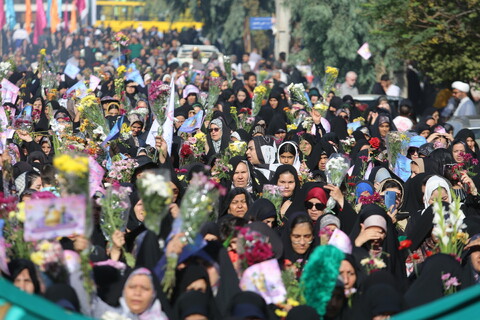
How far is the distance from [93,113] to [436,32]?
732 centimetres

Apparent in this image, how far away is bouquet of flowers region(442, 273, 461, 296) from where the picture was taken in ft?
22.8

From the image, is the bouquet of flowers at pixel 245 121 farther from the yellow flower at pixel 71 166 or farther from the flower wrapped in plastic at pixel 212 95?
the yellow flower at pixel 71 166

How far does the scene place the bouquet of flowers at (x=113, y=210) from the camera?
24.8 feet

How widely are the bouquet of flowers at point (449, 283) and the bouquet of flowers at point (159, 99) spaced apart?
5524 millimetres

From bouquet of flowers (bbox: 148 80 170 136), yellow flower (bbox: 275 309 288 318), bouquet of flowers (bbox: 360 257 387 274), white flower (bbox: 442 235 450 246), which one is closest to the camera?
yellow flower (bbox: 275 309 288 318)

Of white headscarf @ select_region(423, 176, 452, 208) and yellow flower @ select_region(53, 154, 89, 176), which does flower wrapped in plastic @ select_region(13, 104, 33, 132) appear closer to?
white headscarf @ select_region(423, 176, 452, 208)

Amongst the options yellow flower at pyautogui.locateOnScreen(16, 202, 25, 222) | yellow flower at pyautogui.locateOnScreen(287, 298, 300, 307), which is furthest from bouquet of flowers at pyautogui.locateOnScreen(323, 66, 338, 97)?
yellow flower at pyautogui.locateOnScreen(287, 298, 300, 307)

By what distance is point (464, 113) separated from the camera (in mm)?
17891

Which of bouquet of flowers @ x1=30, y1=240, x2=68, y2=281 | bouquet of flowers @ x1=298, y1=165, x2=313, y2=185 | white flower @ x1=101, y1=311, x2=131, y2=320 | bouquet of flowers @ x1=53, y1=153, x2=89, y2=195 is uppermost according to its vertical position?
Answer: bouquet of flowers @ x1=53, y1=153, x2=89, y2=195

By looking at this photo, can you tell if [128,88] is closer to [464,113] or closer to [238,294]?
[464,113]

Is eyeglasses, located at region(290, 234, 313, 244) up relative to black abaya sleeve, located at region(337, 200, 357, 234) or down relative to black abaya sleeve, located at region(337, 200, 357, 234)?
up

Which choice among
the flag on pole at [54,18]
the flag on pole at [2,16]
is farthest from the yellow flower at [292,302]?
the flag on pole at [54,18]

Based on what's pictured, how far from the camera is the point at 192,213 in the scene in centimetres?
646

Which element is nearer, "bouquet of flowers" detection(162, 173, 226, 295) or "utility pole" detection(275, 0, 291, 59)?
"bouquet of flowers" detection(162, 173, 226, 295)
